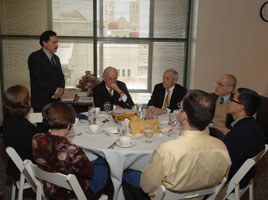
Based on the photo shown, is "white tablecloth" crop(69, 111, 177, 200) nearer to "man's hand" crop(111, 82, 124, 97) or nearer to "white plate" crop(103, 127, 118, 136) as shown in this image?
"white plate" crop(103, 127, 118, 136)

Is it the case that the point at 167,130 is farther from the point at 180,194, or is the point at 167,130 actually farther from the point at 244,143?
the point at 180,194

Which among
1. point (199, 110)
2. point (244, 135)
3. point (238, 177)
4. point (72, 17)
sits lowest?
point (238, 177)

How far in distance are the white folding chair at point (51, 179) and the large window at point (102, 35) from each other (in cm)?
348

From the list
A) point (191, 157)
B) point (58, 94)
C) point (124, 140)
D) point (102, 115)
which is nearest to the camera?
point (191, 157)

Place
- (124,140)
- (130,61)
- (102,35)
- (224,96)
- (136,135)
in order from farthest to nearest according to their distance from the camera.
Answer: (130,61) → (102,35) → (224,96) → (136,135) → (124,140)

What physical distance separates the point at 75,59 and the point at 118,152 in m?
3.36

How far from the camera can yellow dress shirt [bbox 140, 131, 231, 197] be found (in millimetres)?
1582

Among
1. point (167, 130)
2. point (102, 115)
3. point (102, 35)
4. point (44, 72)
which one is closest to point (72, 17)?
point (102, 35)

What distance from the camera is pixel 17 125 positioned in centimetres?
219

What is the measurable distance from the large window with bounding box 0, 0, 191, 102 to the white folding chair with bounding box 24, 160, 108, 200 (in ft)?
11.4

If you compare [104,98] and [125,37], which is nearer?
[104,98]

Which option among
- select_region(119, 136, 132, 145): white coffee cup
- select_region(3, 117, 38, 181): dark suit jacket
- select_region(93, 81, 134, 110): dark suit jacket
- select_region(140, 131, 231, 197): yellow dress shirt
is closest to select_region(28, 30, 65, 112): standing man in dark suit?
select_region(93, 81, 134, 110): dark suit jacket

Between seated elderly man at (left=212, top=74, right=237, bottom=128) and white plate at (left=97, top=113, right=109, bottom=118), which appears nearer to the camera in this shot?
white plate at (left=97, top=113, right=109, bottom=118)

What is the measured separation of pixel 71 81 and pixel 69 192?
11.9 feet
